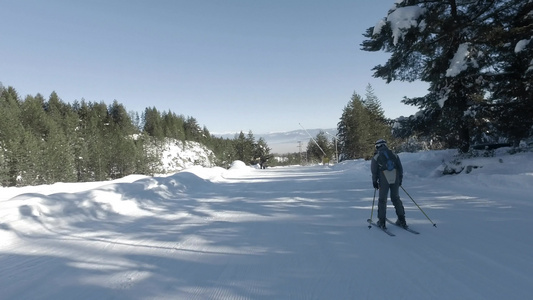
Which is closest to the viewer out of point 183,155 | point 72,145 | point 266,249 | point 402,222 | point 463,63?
point 266,249

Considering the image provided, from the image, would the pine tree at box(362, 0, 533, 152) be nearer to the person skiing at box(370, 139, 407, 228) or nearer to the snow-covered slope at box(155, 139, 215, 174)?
the person skiing at box(370, 139, 407, 228)

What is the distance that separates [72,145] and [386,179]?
72.6m

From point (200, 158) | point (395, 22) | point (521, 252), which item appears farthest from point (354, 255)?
point (200, 158)

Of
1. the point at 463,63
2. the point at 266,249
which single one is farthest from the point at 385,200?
the point at 463,63

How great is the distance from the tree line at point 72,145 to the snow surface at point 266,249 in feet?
159

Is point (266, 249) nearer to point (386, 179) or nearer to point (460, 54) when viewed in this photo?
point (386, 179)

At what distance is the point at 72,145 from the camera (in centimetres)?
6156

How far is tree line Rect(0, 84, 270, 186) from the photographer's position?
150 feet

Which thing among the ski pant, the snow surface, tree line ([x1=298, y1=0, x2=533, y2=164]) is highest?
tree line ([x1=298, y1=0, x2=533, y2=164])

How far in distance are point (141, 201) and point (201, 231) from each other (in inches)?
178

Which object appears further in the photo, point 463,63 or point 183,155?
point 183,155

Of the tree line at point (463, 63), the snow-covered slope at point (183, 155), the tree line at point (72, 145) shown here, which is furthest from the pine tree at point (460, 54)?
the snow-covered slope at point (183, 155)

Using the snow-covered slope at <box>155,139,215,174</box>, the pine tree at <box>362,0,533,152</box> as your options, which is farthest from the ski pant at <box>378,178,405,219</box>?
the snow-covered slope at <box>155,139,215,174</box>

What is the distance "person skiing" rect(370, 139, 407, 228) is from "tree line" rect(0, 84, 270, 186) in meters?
54.1
